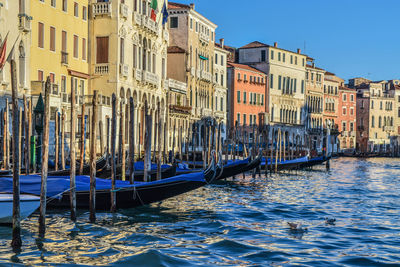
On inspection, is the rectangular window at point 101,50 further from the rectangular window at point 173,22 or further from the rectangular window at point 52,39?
the rectangular window at point 173,22

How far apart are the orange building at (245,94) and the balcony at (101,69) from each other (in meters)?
20.5

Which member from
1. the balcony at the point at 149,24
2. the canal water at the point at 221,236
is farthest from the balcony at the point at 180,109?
the canal water at the point at 221,236

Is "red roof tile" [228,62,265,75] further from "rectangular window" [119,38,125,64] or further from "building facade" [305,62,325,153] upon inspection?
"rectangular window" [119,38,125,64]

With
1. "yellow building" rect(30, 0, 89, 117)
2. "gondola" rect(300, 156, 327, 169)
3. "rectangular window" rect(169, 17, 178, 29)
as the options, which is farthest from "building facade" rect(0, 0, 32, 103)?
"rectangular window" rect(169, 17, 178, 29)

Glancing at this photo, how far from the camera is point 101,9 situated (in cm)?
2648

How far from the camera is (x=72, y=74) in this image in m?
25.0

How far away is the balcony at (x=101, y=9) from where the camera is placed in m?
26.4

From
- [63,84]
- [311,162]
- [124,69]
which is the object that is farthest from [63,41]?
[311,162]

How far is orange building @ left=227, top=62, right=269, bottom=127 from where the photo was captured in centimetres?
4747

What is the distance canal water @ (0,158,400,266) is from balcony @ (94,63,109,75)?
10.8 metres

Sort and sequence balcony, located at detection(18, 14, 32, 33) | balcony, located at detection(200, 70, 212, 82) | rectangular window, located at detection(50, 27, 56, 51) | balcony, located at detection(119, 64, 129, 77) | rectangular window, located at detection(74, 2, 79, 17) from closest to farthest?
balcony, located at detection(18, 14, 32, 33)
rectangular window, located at detection(50, 27, 56, 51)
rectangular window, located at detection(74, 2, 79, 17)
balcony, located at detection(119, 64, 129, 77)
balcony, located at detection(200, 70, 212, 82)

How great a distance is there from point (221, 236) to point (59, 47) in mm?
14657

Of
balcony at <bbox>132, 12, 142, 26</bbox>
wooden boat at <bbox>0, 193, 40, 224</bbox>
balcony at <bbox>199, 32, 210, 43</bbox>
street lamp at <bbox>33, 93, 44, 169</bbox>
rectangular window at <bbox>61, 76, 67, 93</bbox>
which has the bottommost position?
wooden boat at <bbox>0, 193, 40, 224</bbox>

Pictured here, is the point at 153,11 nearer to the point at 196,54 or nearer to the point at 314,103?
the point at 196,54
